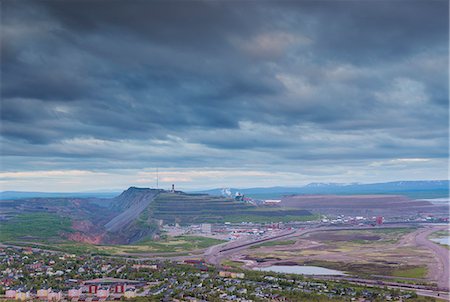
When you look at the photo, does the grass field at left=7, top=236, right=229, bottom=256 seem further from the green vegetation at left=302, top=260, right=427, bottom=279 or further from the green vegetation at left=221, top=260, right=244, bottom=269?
the green vegetation at left=302, top=260, right=427, bottom=279

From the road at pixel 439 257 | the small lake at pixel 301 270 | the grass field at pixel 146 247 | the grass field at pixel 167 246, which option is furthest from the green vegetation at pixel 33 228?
the road at pixel 439 257

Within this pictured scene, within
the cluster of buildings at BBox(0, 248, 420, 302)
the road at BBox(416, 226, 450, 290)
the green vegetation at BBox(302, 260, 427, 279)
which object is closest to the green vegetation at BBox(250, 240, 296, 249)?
the green vegetation at BBox(302, 260, 427, 279)

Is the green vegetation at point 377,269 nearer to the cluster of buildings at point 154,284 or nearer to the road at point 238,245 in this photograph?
the cluster of buildings at point 154,284

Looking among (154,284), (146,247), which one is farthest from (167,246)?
(154,284)

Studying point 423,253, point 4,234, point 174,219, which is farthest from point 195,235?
point 423,253

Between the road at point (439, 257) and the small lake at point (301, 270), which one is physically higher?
the road at point (439, 257)

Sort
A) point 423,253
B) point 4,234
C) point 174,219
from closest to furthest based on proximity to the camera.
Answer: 1. point 423,253
2. point 4,234
3. point 174,219

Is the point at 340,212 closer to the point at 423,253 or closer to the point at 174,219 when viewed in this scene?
the point at 174,219
